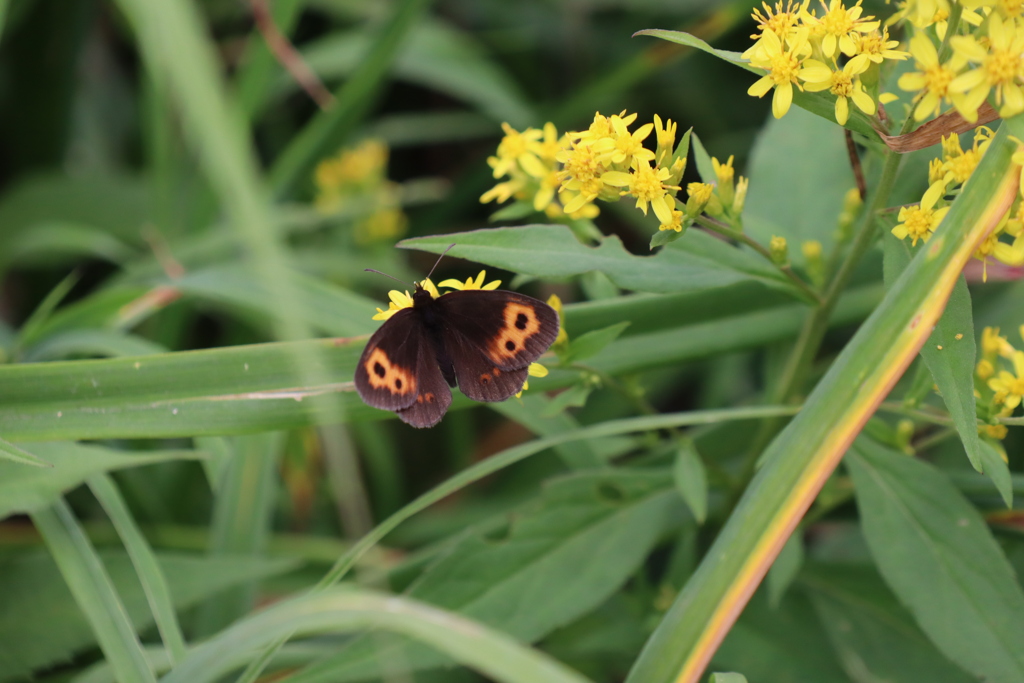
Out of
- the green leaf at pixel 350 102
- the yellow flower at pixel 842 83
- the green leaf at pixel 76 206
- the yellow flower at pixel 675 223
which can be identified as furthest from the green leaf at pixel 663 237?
the green leaf at pixel 76 206

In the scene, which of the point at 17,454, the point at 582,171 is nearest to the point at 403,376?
the point at 582,171

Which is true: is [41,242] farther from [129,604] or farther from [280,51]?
[129,604]

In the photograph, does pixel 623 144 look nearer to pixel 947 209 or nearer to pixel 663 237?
pixel 663 237

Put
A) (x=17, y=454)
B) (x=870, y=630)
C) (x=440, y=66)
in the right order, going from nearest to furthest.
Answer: (x=17, y=454) → (x=870, y=630) → (x=440, y=66)

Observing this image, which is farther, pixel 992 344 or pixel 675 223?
pixel 992 344

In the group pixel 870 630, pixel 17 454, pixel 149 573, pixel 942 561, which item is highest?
pixel 17 454

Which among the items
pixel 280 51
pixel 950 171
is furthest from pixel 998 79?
pixel 280 51
